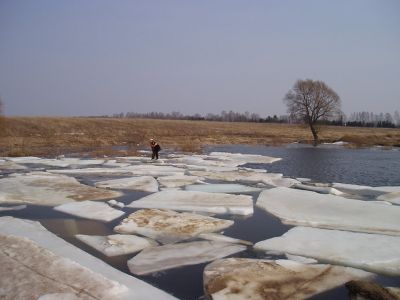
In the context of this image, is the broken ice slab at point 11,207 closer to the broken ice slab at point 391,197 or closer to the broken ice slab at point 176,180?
the broken ice slab at point 176,180

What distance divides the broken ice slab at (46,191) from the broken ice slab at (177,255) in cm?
434

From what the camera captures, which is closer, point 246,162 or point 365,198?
point 365,198

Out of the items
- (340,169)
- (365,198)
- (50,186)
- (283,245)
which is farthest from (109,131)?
(283,245)

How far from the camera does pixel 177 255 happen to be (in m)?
5.67

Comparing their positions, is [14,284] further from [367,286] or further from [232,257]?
[367,286]

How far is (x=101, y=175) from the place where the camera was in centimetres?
1420

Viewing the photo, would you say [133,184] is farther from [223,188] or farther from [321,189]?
[321,189]

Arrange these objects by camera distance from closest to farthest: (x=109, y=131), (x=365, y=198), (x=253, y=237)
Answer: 1. (x=253, y=237)
2. (x=365, y=198)
3. (x=109, y=131)

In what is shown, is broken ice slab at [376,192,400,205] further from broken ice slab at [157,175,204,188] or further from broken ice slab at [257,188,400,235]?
broken ice slab at [157,175,204,188]

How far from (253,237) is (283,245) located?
2.46 ft

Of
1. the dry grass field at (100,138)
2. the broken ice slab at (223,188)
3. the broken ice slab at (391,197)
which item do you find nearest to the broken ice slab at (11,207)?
the broken ice slab at (223,188)

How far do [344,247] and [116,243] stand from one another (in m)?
3.60

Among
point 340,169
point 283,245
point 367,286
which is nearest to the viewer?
point 367,286

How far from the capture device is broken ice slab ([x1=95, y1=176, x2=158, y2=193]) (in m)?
11.2
